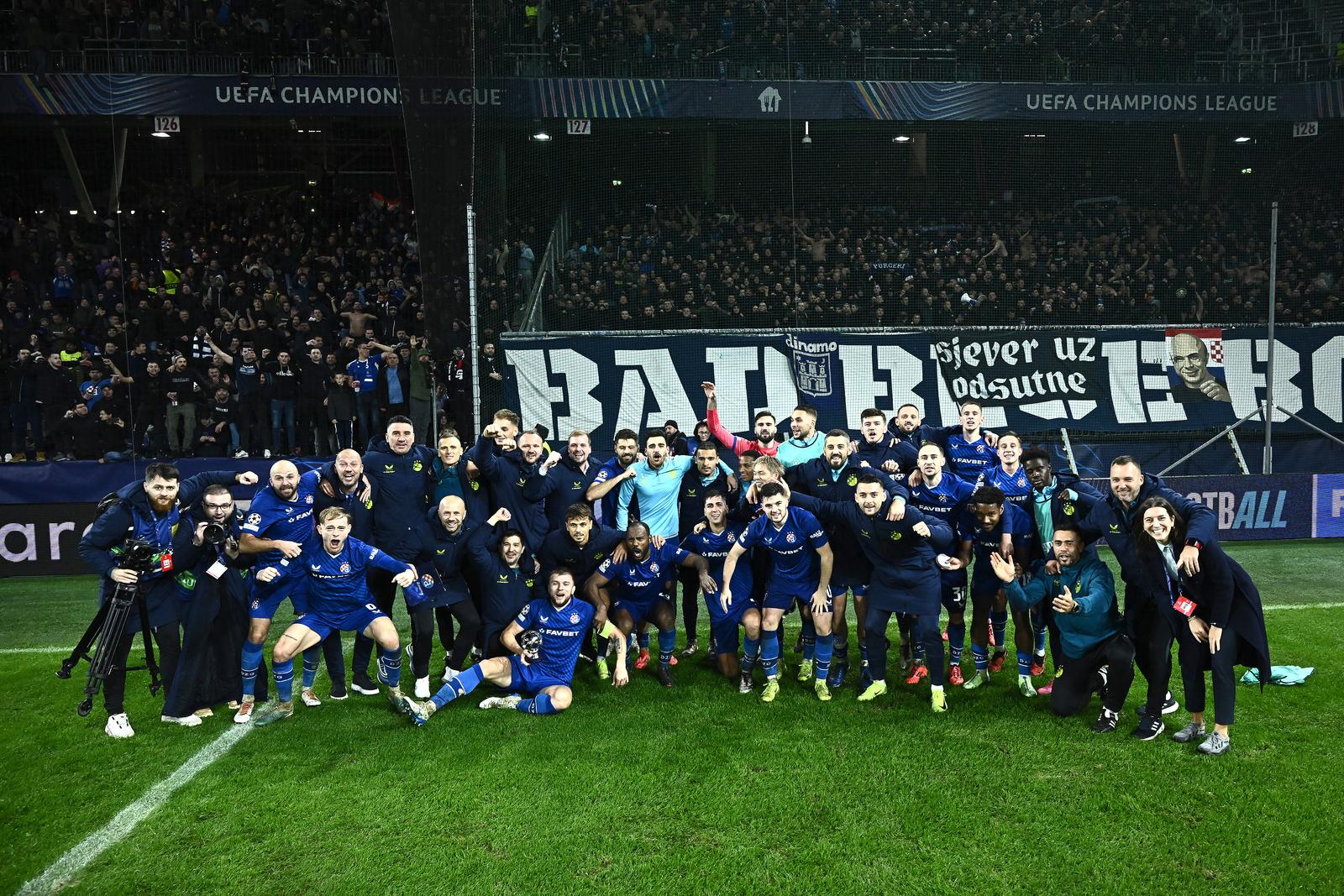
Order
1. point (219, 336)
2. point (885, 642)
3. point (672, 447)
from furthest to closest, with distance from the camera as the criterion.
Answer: point (219, 336)
point (672, 447)
point (885, 642)

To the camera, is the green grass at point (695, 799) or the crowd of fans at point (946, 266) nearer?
the green grass at point (695, 799)

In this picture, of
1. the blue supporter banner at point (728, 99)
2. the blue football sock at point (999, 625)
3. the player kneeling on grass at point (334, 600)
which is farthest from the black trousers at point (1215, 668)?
the blue supporter banner at point (728, 99)

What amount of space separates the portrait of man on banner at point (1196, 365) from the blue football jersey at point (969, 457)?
8.05 meters

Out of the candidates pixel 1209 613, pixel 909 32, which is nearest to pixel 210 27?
pixel 909 32

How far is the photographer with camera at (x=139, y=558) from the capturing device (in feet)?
21.9

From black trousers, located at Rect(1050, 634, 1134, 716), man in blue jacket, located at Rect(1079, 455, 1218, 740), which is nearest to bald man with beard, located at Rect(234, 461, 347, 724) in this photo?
black trousers, located at Rect(1050, 634, 1134, 716)

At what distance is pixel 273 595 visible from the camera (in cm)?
719

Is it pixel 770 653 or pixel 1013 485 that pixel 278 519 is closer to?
pixel 770 653

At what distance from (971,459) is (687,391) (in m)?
6.60

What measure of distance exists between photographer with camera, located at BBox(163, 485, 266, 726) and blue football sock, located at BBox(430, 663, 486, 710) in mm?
1482

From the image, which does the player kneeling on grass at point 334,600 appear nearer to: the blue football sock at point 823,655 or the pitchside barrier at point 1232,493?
the blue football sock at point 823,655

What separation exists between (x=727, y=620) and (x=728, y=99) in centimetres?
1062

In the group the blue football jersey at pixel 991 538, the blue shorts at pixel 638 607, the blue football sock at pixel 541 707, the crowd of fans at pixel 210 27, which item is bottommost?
the blue football sock at pixel 541 707

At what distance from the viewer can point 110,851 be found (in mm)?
5195
